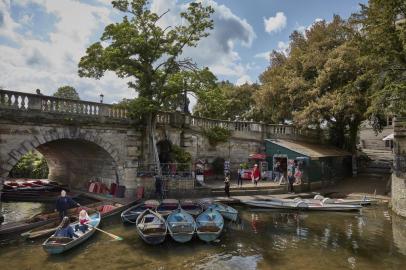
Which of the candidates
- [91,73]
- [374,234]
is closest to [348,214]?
[374,234]

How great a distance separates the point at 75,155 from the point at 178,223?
12.8 meters

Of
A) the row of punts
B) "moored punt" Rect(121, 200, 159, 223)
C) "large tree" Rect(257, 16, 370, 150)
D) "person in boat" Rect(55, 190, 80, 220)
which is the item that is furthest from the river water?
"large tree" Rect(257, 16, 370, 150)

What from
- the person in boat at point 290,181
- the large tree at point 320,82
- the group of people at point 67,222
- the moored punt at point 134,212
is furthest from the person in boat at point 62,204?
the large tree at point 320,82

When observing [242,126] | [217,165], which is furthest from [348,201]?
[242,126]

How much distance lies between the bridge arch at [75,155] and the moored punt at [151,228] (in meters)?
6.39

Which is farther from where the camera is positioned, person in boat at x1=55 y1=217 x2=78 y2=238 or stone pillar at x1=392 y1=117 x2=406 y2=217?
stone pillar at x1=392 y1=117 x2=406 y2=217

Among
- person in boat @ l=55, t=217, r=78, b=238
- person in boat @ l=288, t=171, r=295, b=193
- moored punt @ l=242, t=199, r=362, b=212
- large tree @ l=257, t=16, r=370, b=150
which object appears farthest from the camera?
large tree @ l=257, t=16, r=370, b=150

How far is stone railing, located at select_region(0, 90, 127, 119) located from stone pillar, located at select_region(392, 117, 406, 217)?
1531 centimetres

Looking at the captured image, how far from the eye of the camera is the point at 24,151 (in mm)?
16578

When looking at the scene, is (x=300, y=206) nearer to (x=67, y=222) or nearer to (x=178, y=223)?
(x=178, y=223)

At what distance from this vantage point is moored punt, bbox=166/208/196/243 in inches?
527

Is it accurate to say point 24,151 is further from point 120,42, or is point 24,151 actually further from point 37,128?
point 120,42

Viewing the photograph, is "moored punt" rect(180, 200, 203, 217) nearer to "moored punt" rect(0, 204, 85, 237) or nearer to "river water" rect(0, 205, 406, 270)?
"river water" rect(0, 205, 406, 270)

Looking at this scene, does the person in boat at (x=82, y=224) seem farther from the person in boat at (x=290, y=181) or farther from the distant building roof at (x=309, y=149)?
the distant building roof at (x=309, y=149)
